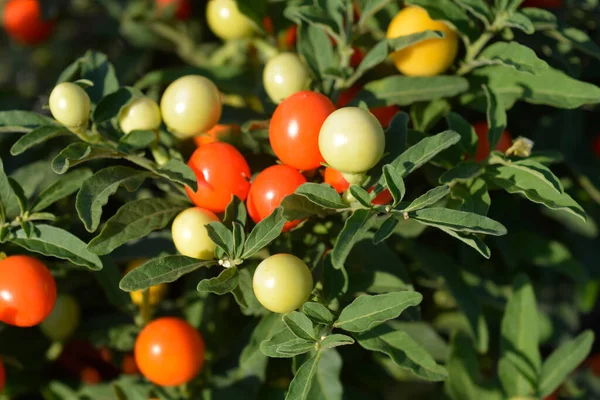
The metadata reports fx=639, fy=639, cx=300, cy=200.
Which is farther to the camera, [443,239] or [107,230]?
[443,239]

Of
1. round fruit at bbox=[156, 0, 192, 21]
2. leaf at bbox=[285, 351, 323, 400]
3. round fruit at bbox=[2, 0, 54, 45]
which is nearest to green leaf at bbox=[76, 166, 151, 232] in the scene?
leaf at bbox=[285, 351, 323, 400]

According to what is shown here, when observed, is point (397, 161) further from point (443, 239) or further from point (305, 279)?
point (443, 239)

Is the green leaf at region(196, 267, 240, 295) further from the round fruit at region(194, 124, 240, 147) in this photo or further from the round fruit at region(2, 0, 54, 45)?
the round fruit at region(2, 0, 54, 45)

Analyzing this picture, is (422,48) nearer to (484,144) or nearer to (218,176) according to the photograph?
(484,144)

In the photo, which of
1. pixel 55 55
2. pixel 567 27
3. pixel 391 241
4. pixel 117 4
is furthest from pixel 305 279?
pixel 55 55

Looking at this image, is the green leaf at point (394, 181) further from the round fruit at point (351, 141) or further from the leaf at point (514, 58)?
the leaf at point (514, 58)

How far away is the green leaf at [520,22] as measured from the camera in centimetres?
106

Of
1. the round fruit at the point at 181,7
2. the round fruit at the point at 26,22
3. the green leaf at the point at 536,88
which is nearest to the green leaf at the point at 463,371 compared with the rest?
the green leaf at the point at 536,88

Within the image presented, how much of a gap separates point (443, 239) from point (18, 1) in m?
1.23

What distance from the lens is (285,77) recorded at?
1136 millimetres

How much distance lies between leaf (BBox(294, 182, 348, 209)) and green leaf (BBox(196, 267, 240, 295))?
0.16 metres

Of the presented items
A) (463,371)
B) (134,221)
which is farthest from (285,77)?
(463,371)

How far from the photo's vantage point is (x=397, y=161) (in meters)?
0.93

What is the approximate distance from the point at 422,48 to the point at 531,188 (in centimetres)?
32
